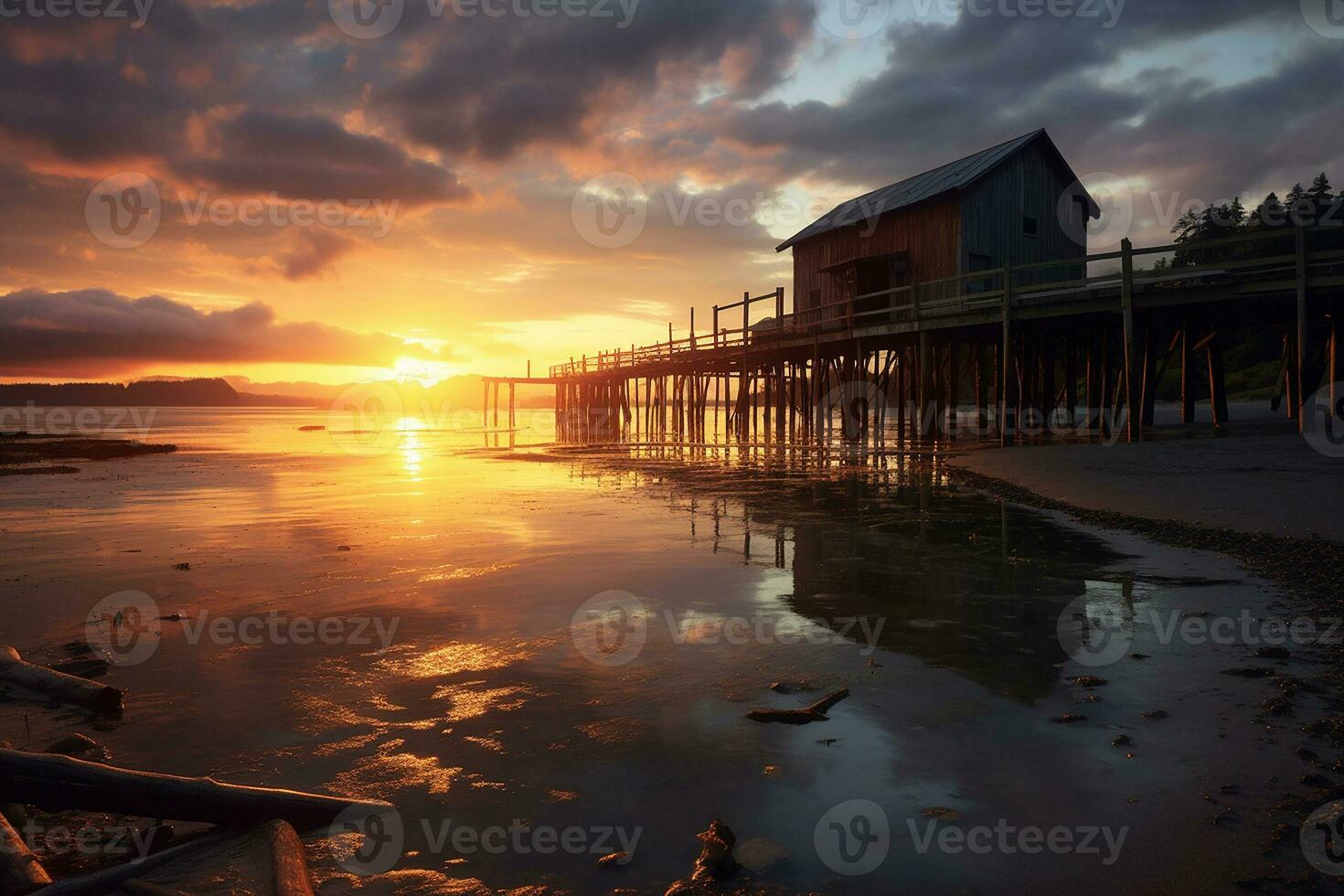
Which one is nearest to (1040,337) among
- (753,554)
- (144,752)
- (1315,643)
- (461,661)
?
(753,554)

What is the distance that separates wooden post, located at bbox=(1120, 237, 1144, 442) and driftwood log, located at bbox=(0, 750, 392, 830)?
17304mm

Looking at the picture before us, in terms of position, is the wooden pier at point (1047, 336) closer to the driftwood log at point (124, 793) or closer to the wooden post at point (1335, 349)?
the wooden post at point (1335, 349)

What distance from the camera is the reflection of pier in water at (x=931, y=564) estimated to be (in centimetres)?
495

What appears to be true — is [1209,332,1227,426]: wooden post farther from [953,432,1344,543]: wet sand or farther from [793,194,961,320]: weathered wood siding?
[953,432,1344,543]: wet sand

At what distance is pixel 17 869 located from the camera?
234 centimetres

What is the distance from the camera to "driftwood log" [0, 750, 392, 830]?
9.12 feet

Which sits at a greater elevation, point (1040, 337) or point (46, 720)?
point (1040, 337)

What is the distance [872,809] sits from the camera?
3.00 metres

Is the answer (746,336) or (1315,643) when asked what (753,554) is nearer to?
(1315,643)

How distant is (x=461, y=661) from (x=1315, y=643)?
18.2ft

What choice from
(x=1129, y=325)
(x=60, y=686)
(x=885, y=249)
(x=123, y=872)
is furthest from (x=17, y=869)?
(x=885, y=249)

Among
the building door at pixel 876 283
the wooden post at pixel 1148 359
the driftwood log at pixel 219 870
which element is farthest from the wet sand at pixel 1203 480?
the building door at pixel 876 283

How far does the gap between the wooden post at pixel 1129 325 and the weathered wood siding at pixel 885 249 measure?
6.47 metres

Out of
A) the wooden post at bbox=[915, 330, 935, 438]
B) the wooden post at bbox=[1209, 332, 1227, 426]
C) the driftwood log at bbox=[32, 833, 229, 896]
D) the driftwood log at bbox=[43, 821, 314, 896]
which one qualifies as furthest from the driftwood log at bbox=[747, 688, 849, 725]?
the wooden post at bbox=[1209, 332, 1227, 426]
